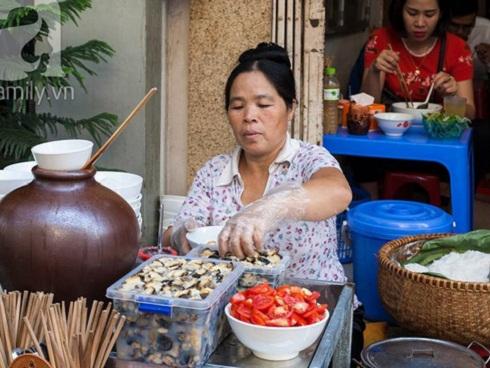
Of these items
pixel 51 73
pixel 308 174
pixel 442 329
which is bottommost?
pixel 442 329

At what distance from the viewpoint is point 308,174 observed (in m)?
2.75

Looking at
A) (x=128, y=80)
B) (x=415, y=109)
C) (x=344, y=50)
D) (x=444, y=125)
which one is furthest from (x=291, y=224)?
(x=344, y=50)

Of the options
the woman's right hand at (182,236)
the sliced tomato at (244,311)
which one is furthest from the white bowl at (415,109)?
the sliced tomato at (244,311)

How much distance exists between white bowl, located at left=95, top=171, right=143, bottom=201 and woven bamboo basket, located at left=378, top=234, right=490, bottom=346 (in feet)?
3.89

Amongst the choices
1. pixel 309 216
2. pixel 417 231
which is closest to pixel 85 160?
pixel 309 216

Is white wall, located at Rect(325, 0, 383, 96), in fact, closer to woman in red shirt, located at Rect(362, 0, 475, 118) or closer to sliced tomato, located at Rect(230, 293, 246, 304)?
woman in red shirt, located at Rect(362, 0, 475, 118)

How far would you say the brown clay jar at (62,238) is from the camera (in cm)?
180

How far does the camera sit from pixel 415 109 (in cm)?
483

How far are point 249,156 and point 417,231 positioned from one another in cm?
122

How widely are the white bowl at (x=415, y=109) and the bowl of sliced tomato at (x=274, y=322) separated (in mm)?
3189

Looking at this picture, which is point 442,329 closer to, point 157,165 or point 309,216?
point 309,216

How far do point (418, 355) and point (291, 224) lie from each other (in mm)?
621

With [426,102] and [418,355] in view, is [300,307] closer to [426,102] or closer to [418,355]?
[418,355]

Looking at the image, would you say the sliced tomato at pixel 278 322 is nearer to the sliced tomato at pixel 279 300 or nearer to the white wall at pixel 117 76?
the sliced tomato at pixel 279 300
